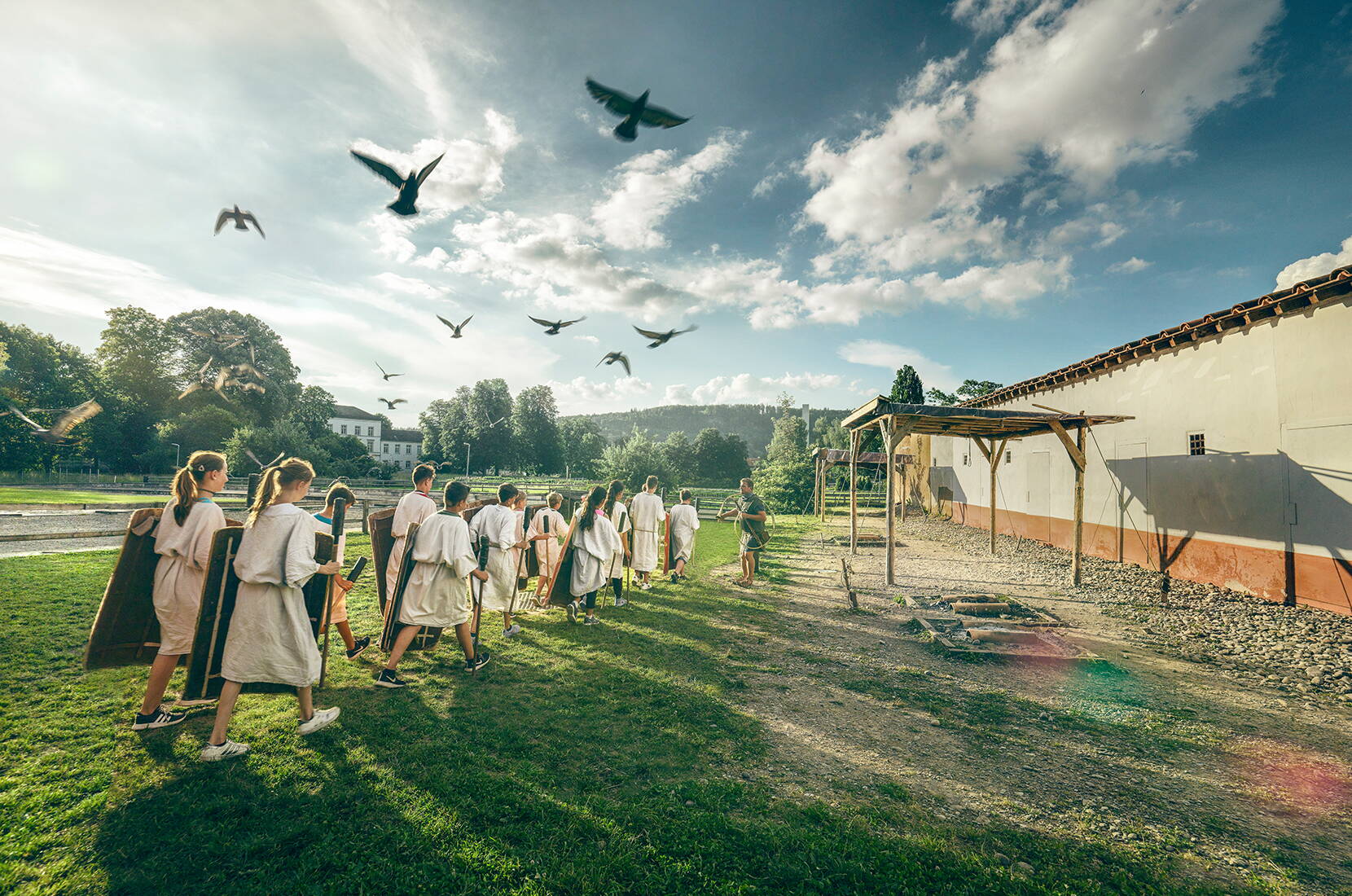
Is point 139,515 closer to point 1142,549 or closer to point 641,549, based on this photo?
point 641,549

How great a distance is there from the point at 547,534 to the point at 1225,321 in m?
13.4

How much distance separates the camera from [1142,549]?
37.8 feet

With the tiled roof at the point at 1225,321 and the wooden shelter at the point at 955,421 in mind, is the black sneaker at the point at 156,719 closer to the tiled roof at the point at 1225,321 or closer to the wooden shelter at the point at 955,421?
the wooden shelter at the point at 955,421

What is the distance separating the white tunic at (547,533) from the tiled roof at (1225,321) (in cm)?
1276

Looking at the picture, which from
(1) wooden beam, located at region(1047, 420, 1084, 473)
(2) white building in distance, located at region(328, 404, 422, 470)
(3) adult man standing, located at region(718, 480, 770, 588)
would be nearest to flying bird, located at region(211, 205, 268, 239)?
(3) adult man standing, located at region(718, 480, 770, 588)

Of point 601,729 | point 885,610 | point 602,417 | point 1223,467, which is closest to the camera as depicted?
point 601,729

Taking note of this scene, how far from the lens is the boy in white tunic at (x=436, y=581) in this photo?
16.6 feet

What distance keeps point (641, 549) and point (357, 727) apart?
21.0 ft

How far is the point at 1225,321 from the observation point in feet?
31.7

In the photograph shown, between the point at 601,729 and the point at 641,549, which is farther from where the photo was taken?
the point at 641,549

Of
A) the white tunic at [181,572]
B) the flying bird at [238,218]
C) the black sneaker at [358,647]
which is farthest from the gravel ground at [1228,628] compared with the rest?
the flying bird at [238,218]

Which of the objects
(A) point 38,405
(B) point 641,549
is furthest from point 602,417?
(B) point 641,549

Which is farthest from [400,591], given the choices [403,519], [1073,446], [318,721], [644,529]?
[1073,446]

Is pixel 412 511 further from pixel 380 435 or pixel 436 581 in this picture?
pixel 380 435
